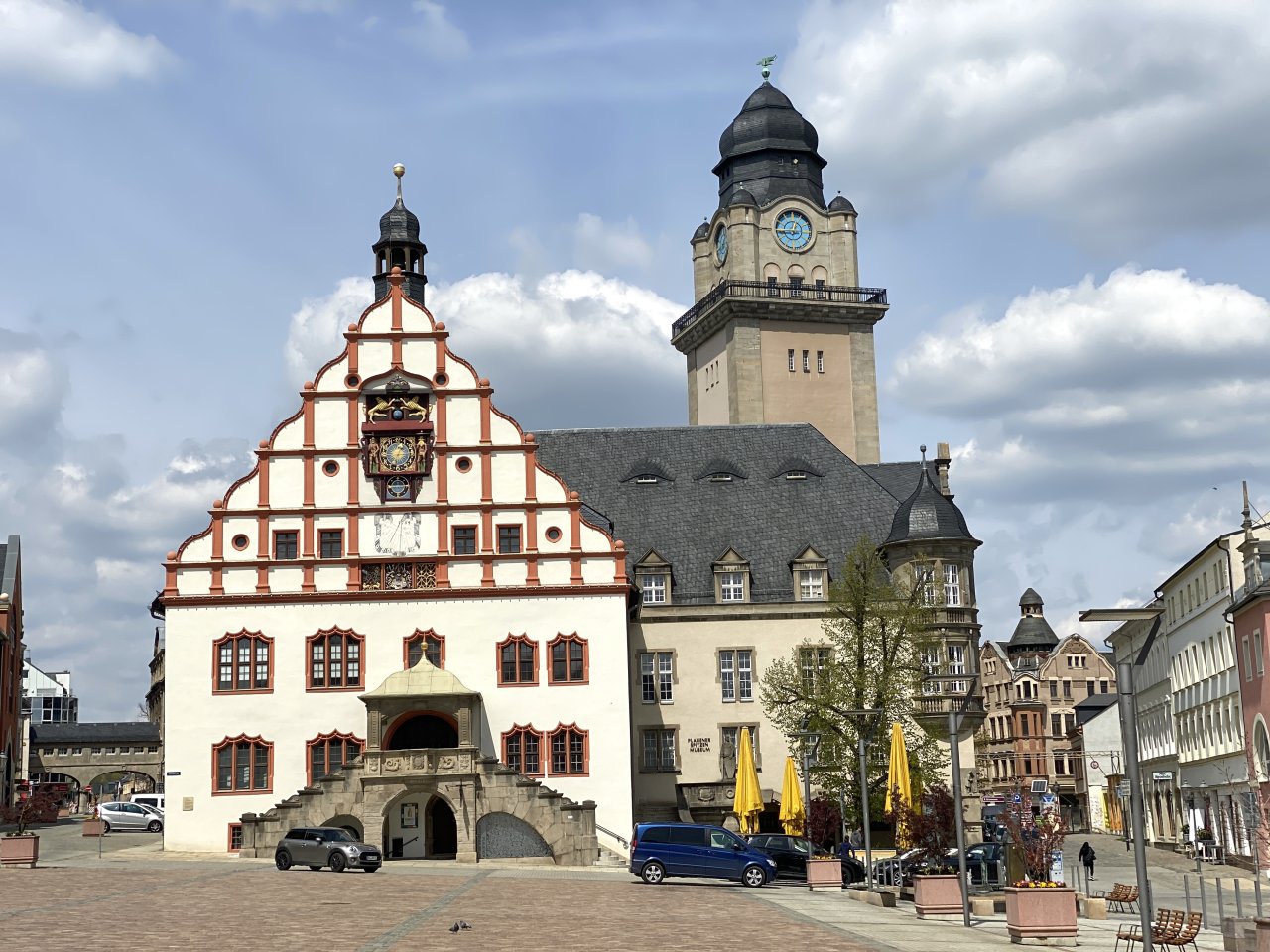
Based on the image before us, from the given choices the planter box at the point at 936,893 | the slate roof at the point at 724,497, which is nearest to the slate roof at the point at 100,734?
the slate roof at the point at 724,497

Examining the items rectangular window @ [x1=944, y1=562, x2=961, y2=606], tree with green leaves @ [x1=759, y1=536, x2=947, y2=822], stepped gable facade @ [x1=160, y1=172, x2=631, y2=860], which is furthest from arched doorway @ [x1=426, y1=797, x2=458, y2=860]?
rectangular window @ [x1=944, y1=562, x2=961, y2=606]

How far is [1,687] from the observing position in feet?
298

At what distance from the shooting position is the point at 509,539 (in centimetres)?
6253

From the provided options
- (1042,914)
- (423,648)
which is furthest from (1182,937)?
(423,648)

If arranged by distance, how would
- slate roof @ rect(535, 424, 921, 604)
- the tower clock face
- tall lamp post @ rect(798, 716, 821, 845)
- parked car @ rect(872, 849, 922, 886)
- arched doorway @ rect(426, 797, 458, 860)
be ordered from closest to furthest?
parked car @ rect(872, 849, 922, 886), tall lamp post @ rect(798, 716, 821, 845), arched doorway @ rect(426, 797, 458, 860), slate roof @ rect(535, 424, 921, 604), the tower clock face

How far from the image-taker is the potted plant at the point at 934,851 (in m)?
37.6

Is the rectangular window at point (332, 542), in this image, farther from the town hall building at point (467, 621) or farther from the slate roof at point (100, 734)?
the slate roof at point (100, 734)

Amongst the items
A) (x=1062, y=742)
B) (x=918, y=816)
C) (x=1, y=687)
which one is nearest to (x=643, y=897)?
(x=918, y=816)

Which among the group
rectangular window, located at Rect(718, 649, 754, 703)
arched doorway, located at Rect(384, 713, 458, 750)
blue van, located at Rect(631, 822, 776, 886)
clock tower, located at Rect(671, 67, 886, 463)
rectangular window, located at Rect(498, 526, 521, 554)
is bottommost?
blue van, located at Rect(631, 822, 776, 886)

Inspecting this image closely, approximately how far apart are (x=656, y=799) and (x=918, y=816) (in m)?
24.5

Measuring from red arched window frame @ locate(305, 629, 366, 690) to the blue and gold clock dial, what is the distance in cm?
612

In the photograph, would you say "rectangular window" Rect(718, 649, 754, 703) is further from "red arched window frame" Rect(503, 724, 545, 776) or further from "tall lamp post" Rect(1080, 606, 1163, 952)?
"tall lamp post" Rect(1080, 606, 1163, 952)

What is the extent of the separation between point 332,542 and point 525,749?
10.1m

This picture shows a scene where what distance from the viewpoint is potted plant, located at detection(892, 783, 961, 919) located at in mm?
37594
